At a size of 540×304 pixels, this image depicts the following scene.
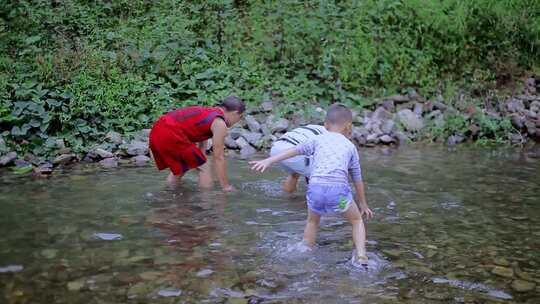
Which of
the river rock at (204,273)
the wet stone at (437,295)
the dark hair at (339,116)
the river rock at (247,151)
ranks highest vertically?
the dark hair at (339,116)

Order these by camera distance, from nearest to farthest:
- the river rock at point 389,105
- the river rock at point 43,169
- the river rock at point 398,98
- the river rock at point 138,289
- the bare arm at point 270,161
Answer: the river rock at point 138,289 → the bare arm at point 270,161 → the river rock at point 43,169 → the river rock at point 389,105 → the river rock at point 398,98

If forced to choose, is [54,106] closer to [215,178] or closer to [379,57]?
[215,178]

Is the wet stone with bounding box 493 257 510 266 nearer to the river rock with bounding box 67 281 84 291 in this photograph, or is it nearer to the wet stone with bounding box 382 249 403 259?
the wet stone with bounding box 382 249 403 259


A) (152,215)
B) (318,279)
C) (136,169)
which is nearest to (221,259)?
(318,279)

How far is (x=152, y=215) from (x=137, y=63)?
534cm

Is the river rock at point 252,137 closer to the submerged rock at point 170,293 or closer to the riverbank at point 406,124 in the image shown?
the riverbank at point 406,124

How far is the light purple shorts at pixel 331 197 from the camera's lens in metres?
4.34

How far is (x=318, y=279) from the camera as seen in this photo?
4.01 meters

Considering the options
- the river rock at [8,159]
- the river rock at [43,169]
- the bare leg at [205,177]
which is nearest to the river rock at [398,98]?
the bare leg at [205,177]

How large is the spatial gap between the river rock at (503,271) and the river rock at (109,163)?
5.31 metres

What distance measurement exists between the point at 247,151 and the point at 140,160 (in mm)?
1643

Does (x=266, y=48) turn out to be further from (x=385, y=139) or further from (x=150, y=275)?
(x=150, y=275)

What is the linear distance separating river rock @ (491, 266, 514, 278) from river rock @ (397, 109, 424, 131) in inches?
245

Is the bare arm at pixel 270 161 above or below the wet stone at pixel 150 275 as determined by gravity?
above
